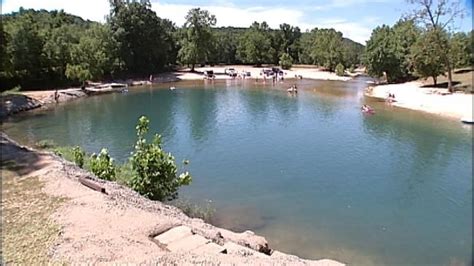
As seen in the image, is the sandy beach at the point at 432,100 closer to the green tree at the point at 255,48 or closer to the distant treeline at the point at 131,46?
the distant treeline at the point at 131,46

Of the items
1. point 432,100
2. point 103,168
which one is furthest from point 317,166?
point 432,100

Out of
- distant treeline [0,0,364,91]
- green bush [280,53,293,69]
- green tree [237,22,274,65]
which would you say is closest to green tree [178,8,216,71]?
distant treeline [0,0,364,91]

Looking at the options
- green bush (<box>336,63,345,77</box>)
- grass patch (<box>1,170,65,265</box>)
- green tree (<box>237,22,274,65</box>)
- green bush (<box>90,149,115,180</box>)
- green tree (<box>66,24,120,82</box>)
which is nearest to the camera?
grass patch (<box>1,170,65,265</box>)

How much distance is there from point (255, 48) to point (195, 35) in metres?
22.2

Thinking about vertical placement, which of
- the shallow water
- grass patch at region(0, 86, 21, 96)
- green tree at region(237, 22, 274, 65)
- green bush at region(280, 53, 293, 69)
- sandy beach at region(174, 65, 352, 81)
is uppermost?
green tree at region(237, 22, 274, 65)

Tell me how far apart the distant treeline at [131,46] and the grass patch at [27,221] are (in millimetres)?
36464

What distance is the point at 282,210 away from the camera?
65.8 feet

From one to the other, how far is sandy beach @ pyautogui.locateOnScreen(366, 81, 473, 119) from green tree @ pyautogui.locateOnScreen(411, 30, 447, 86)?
2384 mm

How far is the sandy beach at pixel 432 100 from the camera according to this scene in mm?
44438

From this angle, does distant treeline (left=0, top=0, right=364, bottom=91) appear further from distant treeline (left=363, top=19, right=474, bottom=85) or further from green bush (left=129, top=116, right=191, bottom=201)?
green bush (left=129, top=116, right=191, bottom=201)

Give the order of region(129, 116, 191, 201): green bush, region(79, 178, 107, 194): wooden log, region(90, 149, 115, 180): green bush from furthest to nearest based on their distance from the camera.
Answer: region(90, 149, 115, 180): green bush
region(129, 116, 191, 201): green bush
region(79, 178, 107, 194): wooden log

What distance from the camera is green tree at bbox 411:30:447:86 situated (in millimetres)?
53812

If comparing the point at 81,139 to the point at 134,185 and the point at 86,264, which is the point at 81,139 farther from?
the point at 86,264

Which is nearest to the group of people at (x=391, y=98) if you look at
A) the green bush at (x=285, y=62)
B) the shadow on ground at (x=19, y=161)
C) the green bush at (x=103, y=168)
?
the green bush at (x=103, y=168)
